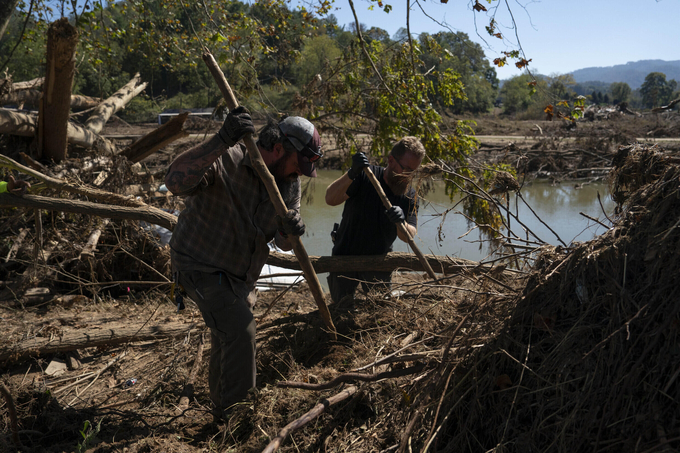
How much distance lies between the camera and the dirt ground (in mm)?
2178

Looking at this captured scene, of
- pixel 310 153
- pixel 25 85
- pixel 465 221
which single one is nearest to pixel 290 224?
pixel 310 153

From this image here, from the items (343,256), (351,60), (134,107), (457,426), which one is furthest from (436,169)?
(134,107)

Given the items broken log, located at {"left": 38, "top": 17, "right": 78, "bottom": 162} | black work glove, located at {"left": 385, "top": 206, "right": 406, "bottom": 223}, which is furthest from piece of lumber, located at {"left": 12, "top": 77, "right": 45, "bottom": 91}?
black work glove, located at {"left": 385, "top": 206, "right": 406, "bottom": 223}

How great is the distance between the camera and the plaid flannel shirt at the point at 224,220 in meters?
2.79

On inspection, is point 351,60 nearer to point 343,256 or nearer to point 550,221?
point 343,256

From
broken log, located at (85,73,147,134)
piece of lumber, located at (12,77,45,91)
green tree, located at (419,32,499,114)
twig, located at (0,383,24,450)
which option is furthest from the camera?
broken log, located at (85,73,147,134)

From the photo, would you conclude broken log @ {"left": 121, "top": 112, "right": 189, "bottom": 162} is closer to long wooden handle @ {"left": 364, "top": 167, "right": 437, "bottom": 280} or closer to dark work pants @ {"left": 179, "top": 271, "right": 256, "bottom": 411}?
long wooden handle @ {"left": 364, "top": 167, "right": 437, "bottom": 280}

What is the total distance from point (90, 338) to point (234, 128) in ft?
7.59

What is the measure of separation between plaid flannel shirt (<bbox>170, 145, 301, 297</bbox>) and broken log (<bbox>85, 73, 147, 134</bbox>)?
18.1 feet

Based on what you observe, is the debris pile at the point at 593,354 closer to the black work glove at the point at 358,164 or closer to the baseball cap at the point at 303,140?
the baseball cap at the point at 303,140

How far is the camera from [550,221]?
1124 centimetres

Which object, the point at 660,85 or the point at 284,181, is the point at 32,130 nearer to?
the point at 284,181

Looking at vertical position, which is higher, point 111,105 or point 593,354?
point 111,105

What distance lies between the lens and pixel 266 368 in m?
3.33
